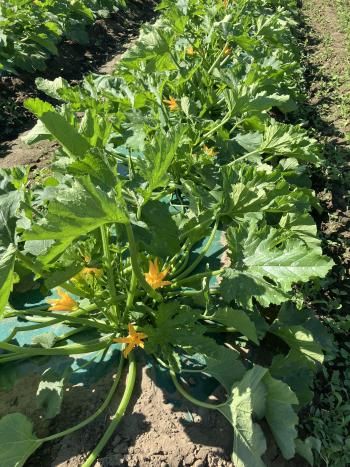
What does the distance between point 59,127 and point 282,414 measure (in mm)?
1539

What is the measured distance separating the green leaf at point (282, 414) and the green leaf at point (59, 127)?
1282 millimetres

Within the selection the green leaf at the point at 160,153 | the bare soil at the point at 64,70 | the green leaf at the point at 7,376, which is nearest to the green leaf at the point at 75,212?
the green leaf at the point at 160,153

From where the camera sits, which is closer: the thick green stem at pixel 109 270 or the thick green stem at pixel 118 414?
the thick green stem at pixel 118 414

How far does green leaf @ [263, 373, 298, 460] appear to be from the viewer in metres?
1.89

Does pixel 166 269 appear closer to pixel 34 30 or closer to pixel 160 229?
pixel 160 229

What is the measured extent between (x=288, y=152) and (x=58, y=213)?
6.86 ft

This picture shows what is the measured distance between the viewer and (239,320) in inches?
81.0

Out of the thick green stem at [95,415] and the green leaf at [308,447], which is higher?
the green leaf at [308,447]

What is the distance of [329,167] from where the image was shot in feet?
14.1

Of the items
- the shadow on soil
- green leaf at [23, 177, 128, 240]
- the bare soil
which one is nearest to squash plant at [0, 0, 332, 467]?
green leaf at [23, 177, 128, 240]

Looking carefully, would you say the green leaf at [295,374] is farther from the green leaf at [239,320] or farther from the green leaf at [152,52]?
the green leaf at [152,52]

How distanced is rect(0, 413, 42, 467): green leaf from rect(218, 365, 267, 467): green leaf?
0.78 meters

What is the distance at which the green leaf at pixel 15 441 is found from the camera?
5.92ft

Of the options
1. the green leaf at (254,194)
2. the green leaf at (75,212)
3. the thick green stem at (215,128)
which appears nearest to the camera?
the green leaf at (75,212)
